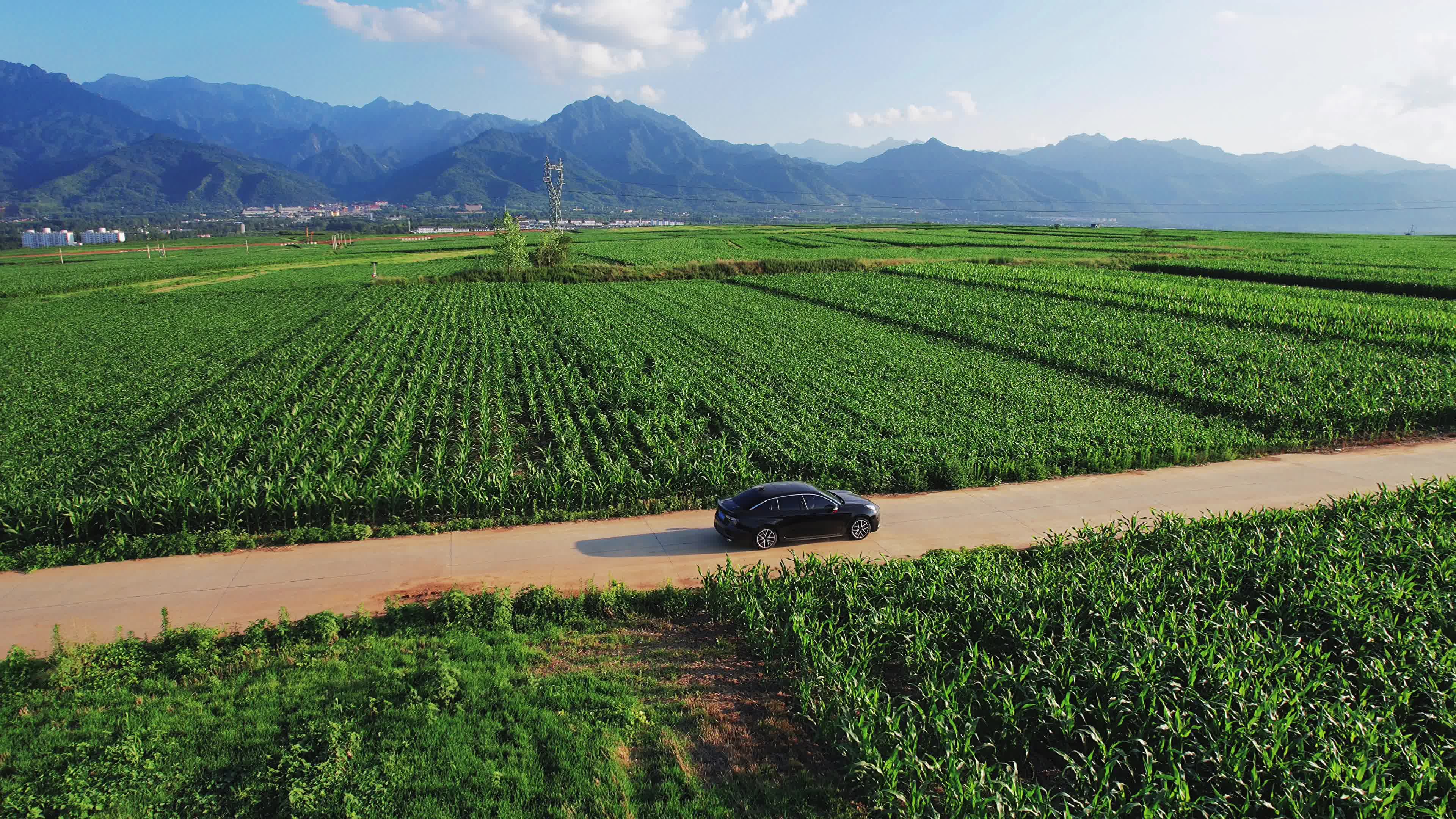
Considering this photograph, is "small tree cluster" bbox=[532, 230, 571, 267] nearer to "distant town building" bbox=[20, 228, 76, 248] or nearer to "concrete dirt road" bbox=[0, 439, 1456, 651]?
"concrete dirt road" bbox=[0, 439, 1456, 651]

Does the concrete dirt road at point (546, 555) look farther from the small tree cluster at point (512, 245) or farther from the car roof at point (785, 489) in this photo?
the small tree cluster at point (512, 245)

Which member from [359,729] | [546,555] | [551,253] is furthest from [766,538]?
[551,253]

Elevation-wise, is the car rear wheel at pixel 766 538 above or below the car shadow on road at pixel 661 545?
above

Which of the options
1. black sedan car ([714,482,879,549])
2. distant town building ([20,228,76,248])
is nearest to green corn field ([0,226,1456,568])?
black sedan car ([714,482,879,549])

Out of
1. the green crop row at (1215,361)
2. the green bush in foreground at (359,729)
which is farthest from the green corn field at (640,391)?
the green bush in foreground at (359,729)

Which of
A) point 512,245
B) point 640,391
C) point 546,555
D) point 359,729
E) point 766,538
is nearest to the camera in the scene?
point 359,729

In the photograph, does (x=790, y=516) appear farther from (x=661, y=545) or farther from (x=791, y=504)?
(x=661, y=545)

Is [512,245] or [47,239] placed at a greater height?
[47,239]
